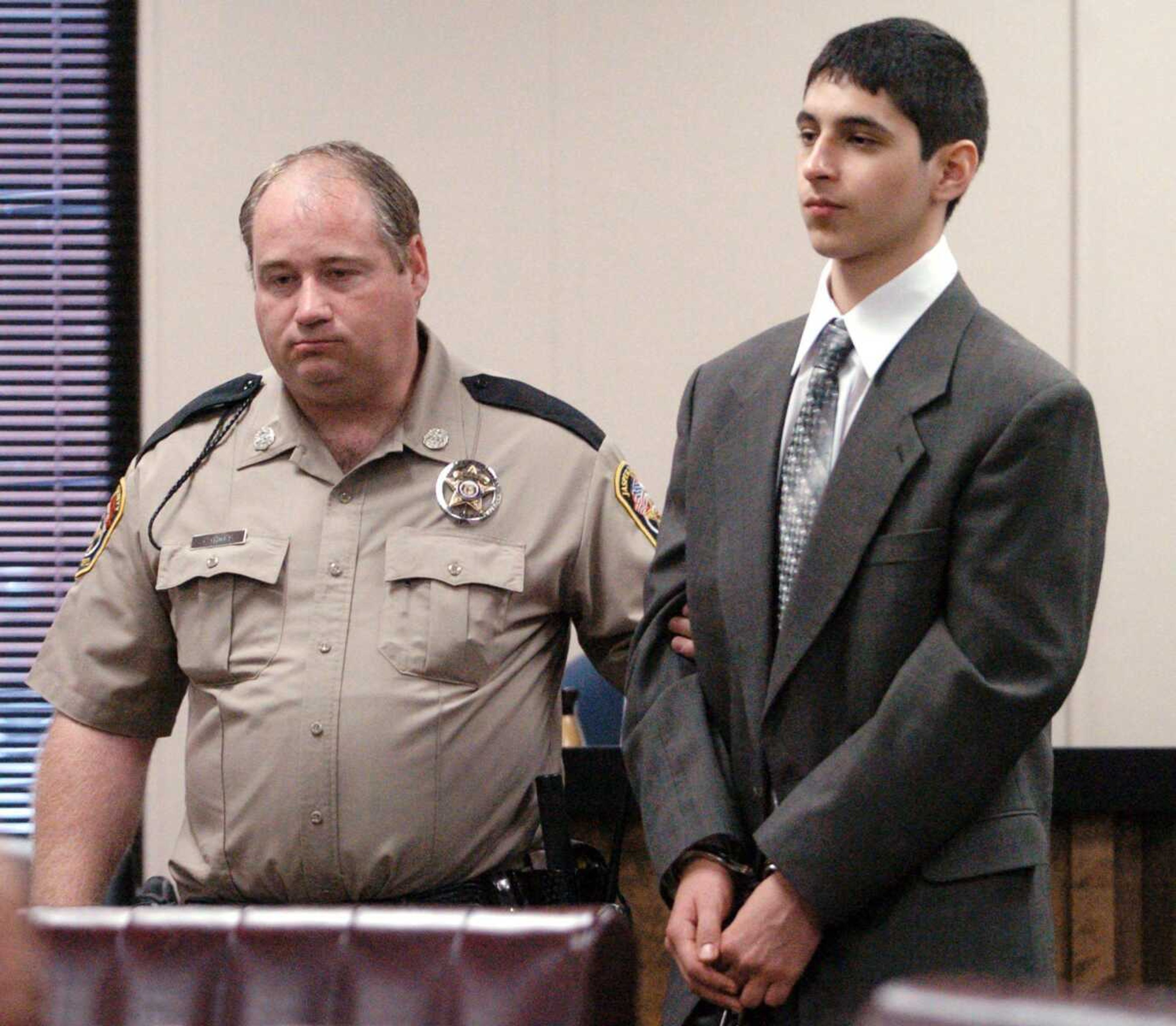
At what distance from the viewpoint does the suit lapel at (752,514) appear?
5.49 feet

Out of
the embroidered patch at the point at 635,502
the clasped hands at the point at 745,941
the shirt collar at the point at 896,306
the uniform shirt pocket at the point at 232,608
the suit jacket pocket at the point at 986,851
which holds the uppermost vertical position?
the shirt collar at the point at 896,306

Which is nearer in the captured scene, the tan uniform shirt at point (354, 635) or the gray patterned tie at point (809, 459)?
the gray patterned tie at point (809, 459)

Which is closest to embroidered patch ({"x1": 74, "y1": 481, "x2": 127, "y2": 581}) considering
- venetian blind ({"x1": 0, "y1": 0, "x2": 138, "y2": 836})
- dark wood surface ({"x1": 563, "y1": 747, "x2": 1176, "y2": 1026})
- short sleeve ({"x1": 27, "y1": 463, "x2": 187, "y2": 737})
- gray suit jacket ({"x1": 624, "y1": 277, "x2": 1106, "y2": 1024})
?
short sleeve ({"x1": 27, "y1": 463, "x2": 187, "y2": 737})

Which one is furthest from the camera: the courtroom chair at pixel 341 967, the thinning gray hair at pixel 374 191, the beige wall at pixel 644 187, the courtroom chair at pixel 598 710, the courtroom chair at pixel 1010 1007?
the beige wall at pixel 644 187

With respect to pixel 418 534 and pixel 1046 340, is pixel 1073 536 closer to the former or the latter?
pixel 418 534

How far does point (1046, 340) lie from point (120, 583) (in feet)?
8.08

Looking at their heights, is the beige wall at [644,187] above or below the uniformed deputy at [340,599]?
above

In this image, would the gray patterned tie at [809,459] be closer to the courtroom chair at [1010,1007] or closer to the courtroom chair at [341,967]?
the courtroom chair at [341,967]

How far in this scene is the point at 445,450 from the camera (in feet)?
7.09

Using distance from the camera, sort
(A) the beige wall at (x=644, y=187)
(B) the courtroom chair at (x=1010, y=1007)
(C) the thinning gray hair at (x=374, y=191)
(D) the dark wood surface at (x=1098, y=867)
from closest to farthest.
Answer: (B) the courtroom chair at (x=1010, y=1007) < (C) the thinning gray hair at (x=374, y=191) < (D) the dark wood surface at (x=1098, y=867) < (A) the beige wall at (x=644, y=187)

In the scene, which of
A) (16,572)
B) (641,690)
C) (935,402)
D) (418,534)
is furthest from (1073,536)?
(16,572)

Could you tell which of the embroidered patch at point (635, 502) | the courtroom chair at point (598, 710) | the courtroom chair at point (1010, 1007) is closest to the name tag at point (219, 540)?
the embroidered patch at point (635, 502)

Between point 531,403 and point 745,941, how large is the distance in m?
0.86

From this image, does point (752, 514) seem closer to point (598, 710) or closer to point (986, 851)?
point (986, 851)
